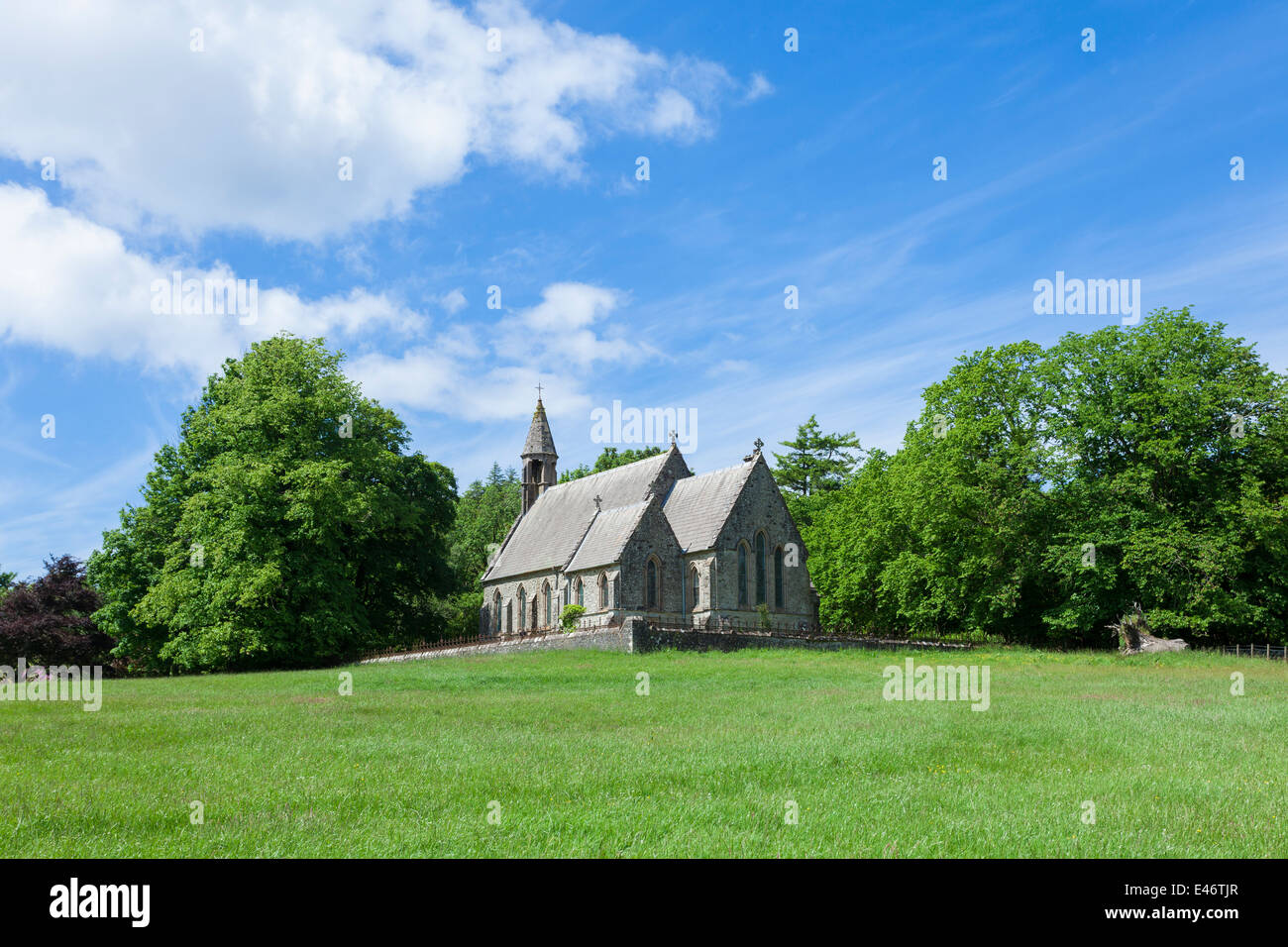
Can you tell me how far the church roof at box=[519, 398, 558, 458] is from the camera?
59594 mm

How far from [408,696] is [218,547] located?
18.1 meters

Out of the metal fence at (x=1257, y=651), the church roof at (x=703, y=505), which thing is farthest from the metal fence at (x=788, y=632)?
the metal fence at (x=1257, y=651)

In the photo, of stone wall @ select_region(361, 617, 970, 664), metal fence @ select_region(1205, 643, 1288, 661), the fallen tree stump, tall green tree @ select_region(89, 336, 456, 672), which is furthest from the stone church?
metal fence @ select_region(1205, 643, 1288, 661)

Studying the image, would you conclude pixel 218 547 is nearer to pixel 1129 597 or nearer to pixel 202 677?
pixel 202 677

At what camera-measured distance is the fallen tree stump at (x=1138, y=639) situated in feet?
115

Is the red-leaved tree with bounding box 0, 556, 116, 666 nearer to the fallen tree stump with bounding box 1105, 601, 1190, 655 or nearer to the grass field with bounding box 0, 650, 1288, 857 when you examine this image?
the grass field with bounding box 0, 650, 1288, 857

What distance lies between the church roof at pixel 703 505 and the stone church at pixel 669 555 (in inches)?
2.7

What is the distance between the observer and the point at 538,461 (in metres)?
59.7

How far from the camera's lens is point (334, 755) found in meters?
12.7

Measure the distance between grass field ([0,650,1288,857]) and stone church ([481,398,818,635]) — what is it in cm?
2020

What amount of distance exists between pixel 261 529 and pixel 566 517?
18149 mm

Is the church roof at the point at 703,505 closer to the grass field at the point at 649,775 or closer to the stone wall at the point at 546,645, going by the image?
the stone wall at the point at 546,645

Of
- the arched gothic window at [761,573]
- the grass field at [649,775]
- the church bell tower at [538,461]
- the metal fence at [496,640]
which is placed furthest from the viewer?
the church bell tower at [538,461]
